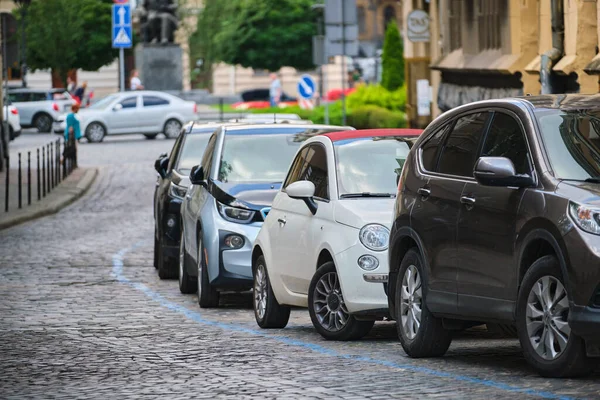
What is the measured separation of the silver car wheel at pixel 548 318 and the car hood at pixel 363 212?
266cm

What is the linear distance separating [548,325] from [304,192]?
3.55 meters

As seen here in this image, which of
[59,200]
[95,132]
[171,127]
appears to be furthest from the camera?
[171,127]

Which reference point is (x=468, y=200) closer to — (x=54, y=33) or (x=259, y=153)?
(x=259, y=153)

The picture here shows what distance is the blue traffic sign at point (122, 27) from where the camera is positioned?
44.8m

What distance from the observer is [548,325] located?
350 inches

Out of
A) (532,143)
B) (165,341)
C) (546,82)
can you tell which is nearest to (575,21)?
(546,82)

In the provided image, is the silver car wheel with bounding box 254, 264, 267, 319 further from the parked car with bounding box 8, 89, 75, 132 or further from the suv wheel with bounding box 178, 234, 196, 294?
the parked car with bounding box 8, 89, 75, 132


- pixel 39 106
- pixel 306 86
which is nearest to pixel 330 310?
pixel 306 86

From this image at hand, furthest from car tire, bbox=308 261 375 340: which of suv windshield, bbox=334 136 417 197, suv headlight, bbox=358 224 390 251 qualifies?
suv windshield, bbox=334 136 417 197

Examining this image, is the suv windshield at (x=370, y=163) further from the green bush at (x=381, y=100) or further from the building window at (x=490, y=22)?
the green bush at (x=381, y=100)

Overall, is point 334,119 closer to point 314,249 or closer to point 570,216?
point 314,249

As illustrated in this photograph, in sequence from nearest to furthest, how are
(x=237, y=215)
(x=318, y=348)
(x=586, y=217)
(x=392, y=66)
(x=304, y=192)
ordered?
(x=586, y=217) → (x=318, y=348) → (x=304, y=192) → (x=237, y=215) → (x=392, y=66)

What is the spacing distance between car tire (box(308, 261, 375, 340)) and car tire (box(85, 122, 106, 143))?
3957cm

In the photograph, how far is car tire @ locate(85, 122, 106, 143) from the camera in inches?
2008
